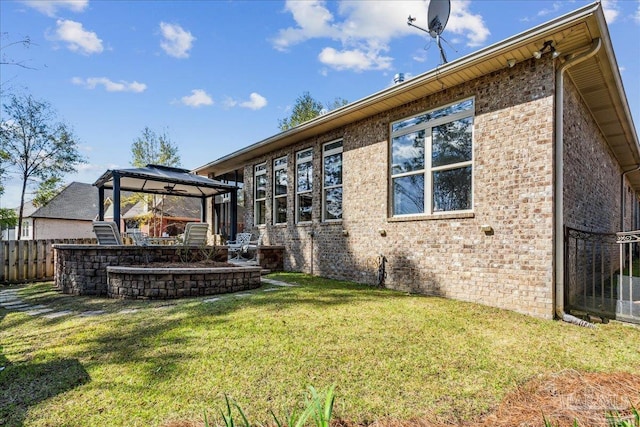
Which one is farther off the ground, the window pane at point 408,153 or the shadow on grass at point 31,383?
the window pane at point 408,153

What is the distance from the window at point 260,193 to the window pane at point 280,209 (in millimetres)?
671

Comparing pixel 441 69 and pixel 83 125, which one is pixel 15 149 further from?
pixel 441 69

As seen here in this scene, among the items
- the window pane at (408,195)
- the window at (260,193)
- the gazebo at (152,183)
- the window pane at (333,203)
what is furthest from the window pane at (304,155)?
the window pane at (408,195)

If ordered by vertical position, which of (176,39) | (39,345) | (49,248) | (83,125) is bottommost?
(39,345)

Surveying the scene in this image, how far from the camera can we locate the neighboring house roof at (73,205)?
24.9 m

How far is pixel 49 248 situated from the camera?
355 inches

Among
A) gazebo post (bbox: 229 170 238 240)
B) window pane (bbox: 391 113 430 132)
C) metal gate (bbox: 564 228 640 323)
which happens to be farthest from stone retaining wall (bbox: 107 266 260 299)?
metal gate (bbox: 564 228 640 323)

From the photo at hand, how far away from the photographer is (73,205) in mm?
26656

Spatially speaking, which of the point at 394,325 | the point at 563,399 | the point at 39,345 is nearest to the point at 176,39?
the point at 39,345

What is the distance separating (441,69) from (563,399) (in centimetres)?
503

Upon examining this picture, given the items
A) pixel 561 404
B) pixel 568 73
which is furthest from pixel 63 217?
pixel 561 404

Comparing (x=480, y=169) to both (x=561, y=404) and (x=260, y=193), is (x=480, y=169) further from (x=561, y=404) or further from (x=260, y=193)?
(x=260, y=193)

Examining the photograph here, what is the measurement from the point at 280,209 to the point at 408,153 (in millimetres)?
5061

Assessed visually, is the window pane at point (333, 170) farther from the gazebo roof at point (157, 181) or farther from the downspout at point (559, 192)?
the downspout at point (559, 192)
